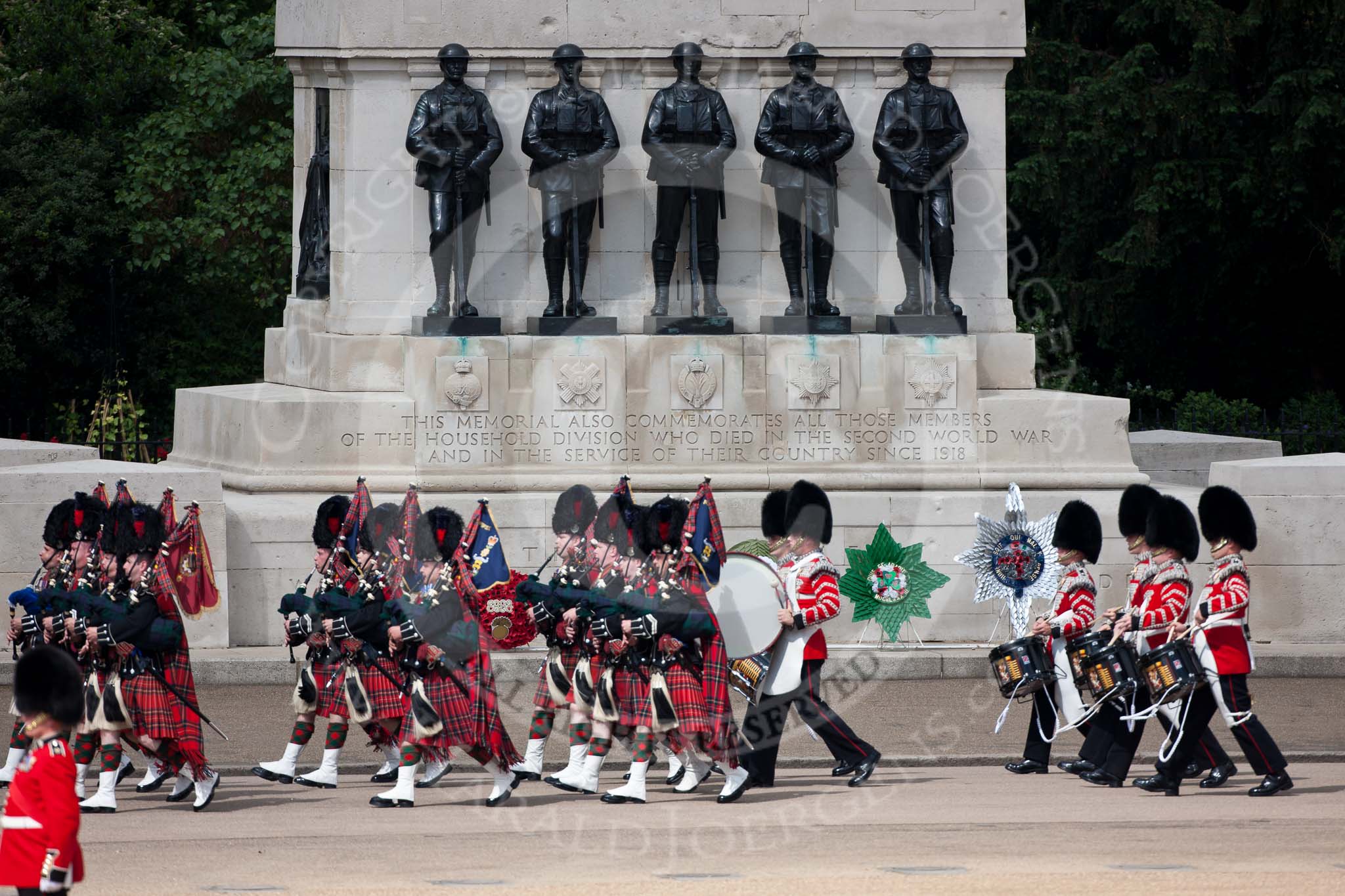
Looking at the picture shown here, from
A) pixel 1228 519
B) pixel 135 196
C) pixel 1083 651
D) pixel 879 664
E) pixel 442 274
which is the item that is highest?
pixel 135 196

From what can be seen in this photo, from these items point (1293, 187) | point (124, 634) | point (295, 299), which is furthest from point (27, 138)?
point (124, 634)

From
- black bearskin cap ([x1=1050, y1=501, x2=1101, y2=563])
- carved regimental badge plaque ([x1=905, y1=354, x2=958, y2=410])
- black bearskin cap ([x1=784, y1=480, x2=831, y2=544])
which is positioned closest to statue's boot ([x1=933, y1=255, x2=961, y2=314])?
carved regimental badge plaque ([x1=905, y1=354, x2=958, y2=410])

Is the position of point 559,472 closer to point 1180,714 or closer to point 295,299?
point 295,299

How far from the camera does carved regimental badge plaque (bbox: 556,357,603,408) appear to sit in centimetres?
1867

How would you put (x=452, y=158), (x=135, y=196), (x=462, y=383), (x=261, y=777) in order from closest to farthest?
1. (x=261, y=777)
2. (x=462, y=383)
3. (x=452, y=158)
4. (x=135, y=196)

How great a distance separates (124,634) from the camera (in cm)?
1243

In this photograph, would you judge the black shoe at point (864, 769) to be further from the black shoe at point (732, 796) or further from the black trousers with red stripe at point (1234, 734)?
the black trousers with red stripe at point (1234, 734)

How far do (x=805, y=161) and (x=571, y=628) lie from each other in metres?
7.15

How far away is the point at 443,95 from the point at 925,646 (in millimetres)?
5796

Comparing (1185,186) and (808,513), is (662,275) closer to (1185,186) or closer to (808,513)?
(808,513)

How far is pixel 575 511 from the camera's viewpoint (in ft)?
42.6

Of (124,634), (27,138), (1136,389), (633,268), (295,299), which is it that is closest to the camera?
(124,634)

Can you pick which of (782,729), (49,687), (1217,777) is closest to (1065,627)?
(1217,777)

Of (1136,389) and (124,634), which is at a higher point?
(1136,389)
